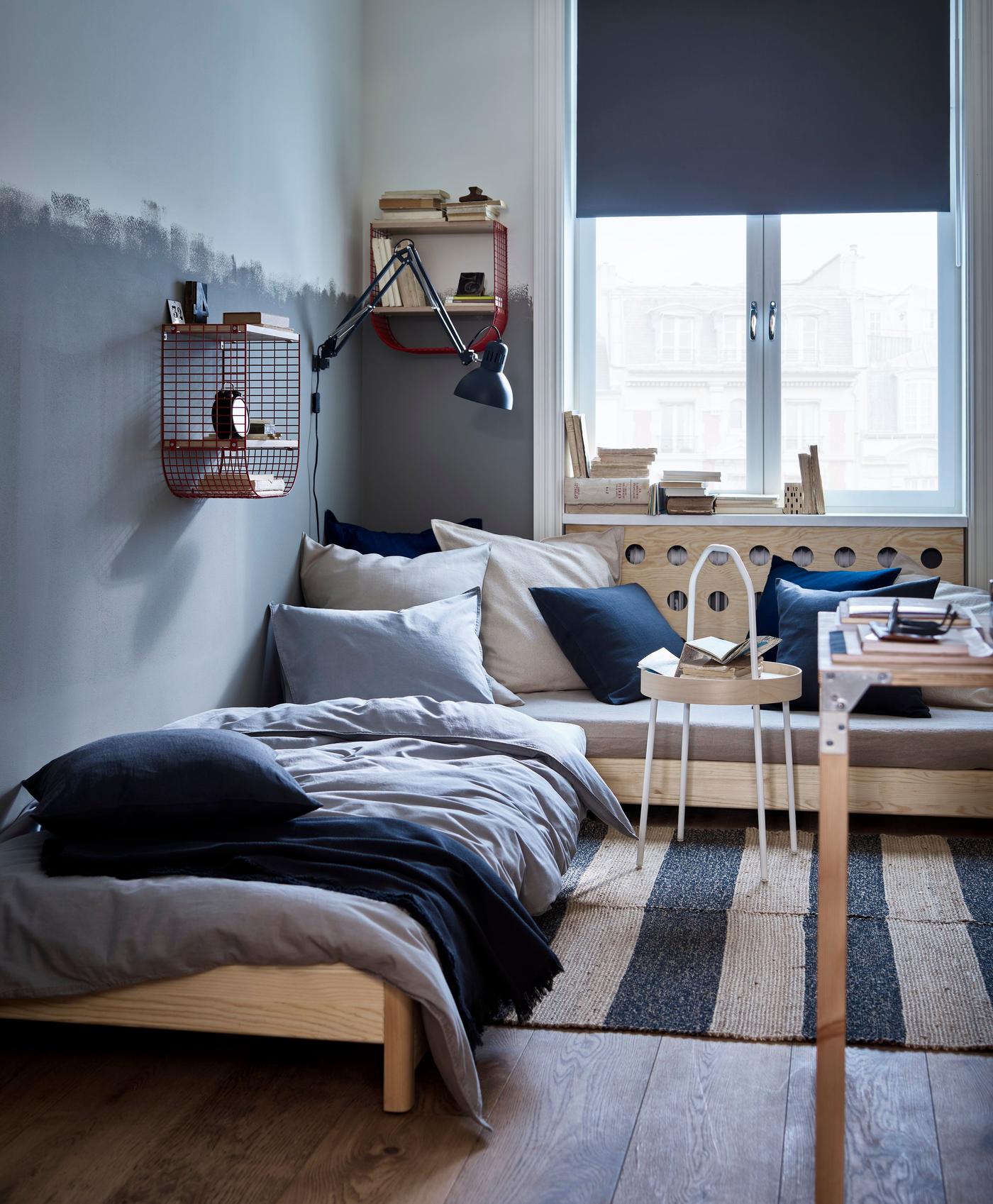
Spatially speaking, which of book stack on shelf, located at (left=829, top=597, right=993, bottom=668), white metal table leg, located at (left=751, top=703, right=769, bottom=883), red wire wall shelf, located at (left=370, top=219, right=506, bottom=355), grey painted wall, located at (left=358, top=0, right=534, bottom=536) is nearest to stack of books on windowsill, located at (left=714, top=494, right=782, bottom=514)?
grey painted wall, located at (left=358, top=0, right=534, bottom=536)

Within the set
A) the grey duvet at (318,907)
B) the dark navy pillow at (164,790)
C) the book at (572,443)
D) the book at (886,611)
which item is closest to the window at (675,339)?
the book at (572,443)

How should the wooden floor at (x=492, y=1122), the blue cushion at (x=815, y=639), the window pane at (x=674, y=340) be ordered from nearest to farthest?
the wooden floor at (x=492, y=1122) → the blue cushion at (x=815, y=639) → the window pane at (x=674, y=340)

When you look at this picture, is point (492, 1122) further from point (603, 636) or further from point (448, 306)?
point (448, 306)

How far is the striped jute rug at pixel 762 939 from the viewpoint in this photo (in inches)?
86.4

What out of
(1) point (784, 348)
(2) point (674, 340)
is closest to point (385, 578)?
(2) point (674, 340)

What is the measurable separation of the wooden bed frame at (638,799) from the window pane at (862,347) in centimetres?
33

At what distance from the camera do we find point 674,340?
4.41m

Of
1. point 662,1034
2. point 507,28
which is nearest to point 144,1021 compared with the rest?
point 662,1034

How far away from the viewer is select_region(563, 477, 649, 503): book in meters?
→ 4.22

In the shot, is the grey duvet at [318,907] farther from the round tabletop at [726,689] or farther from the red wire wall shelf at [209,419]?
the red wire wall shelf at [209,419]

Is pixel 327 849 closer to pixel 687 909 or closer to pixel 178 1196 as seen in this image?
pixel 178 1196

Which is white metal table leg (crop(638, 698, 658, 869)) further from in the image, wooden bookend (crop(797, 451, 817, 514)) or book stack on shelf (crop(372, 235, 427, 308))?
book stack on shelf (crop(372, 235, 427, 308))

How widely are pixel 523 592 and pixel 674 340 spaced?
→ 122 cm

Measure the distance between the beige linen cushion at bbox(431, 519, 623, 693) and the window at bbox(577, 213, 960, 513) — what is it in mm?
619
